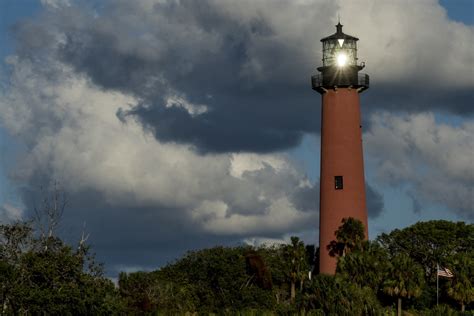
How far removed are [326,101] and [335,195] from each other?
25.8ft

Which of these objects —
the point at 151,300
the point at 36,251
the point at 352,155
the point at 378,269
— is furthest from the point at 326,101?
the point at 36,251

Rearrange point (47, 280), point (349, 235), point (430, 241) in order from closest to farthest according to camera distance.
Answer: point (47, 280) < point (349, 235) < point (430, 241)

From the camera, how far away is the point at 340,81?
79500mm

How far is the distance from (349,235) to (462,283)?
1069cm

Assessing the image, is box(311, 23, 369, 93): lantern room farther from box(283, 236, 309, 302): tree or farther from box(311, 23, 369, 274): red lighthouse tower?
box(283, 236, 309, 302): tree

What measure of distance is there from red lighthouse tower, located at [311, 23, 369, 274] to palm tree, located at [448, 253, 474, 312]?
8.63 metres

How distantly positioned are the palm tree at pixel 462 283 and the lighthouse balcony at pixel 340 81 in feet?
53.2

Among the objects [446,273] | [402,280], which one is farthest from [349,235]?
[446,273]

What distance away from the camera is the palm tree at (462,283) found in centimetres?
7812

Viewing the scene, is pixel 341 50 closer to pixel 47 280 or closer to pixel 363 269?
pixel 363 269

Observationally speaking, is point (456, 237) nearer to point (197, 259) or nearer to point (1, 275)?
point (197, 259)

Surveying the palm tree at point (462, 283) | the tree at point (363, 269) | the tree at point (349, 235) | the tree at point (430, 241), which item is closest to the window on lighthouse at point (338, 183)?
the tree at point (349, 235)

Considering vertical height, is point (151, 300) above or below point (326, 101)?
below

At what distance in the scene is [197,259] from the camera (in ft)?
282
